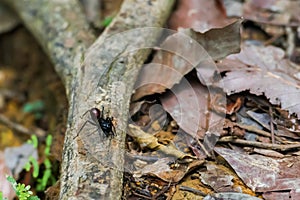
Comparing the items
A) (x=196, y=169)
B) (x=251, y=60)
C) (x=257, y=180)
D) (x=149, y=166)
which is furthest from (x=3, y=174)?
(x=251, y=60)

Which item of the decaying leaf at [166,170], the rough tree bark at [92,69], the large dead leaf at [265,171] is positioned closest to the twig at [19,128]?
Result: the rough tree bark at [92,69]

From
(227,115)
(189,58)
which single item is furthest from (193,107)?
(189,58)

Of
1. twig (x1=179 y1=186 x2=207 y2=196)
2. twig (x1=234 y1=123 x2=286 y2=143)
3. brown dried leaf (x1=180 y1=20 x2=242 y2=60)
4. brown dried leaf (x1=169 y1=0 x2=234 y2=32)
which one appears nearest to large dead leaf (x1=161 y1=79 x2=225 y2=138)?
twig (x1=234 y1=123 x2=286 y2=143)

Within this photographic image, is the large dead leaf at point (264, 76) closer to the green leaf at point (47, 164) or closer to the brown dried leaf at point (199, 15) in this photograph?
the brown dried leaf at point (199, 15)

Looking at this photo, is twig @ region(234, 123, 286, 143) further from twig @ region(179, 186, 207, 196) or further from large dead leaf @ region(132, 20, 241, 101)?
twig @ region(179, 186, 207, 196)

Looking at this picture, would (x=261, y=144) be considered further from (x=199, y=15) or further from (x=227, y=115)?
(x=199, y=15)

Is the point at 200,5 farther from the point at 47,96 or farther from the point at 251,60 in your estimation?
the point at 47,96
